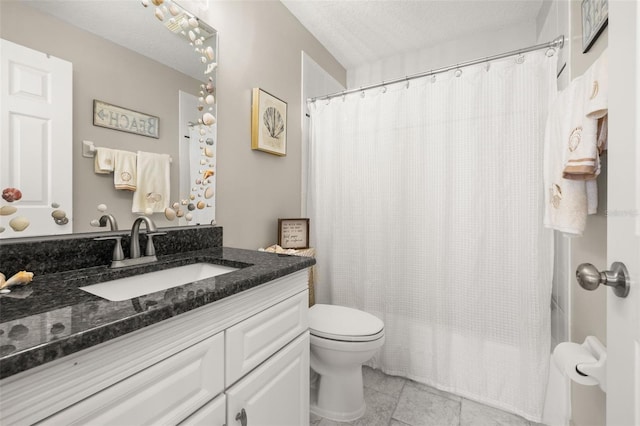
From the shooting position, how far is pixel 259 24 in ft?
6.05

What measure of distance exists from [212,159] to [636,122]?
1.51m

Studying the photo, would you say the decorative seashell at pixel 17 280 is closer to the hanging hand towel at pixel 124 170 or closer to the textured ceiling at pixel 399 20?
the hanging hand towel at pixel 124 170

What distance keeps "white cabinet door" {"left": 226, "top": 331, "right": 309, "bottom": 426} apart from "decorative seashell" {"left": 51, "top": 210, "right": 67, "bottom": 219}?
0.79m

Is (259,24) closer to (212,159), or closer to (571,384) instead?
(212,159)

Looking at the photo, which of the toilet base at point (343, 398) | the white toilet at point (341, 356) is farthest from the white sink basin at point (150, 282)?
the toilet base at point (343, 398)

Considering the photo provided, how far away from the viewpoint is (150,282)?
1.04 metres

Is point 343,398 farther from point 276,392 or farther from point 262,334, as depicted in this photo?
point 262,334

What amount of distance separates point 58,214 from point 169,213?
1.27 feet

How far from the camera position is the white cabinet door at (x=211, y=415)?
0.72 m

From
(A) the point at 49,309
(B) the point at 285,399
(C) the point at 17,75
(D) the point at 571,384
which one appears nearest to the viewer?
(A) the point at 49,309

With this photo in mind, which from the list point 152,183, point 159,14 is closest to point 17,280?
point 152,183

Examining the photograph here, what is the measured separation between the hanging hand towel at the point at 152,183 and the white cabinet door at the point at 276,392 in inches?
31.3

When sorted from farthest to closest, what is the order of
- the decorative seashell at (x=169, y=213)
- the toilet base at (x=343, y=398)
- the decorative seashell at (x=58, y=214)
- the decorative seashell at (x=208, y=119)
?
1. the toilet base at (x=343, y=398)
2. the decorative seashell at (x=208, y=119)
3. the decorative seashell at (x=169, y=213)
4. the decorative seashell at (x=58, y=214)

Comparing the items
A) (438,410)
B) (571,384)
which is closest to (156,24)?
(438,410)
